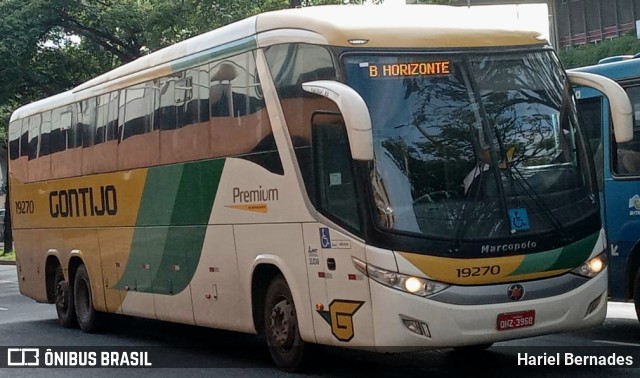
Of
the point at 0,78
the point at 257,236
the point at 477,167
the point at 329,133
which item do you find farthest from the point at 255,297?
the point at 0,78

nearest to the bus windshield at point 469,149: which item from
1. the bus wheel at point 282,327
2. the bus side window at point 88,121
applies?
the bus wheel at point 282,327

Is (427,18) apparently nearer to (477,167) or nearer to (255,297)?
(477,167)

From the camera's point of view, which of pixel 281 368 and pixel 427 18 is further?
pixel 281 368

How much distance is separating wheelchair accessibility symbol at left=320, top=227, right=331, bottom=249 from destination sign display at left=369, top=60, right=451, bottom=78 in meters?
1.44

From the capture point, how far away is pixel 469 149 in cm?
1000

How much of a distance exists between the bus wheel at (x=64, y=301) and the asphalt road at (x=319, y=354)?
46cm

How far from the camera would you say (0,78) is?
109 ft

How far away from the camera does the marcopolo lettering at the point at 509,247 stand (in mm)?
9719

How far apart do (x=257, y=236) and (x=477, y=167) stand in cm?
276

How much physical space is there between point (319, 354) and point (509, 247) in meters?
2.40

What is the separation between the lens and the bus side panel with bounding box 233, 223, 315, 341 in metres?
10.9

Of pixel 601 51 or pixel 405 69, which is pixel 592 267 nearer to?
pixel 405 69

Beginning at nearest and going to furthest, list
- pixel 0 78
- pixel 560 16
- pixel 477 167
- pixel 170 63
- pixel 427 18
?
1. pixel 477 167
2. pixel 427 18
3. pixel 170 63
4. pixel 0 78
5. pixel 560 16

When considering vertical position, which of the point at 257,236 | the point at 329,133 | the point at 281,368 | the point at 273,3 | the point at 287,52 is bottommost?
the point at 281,368
